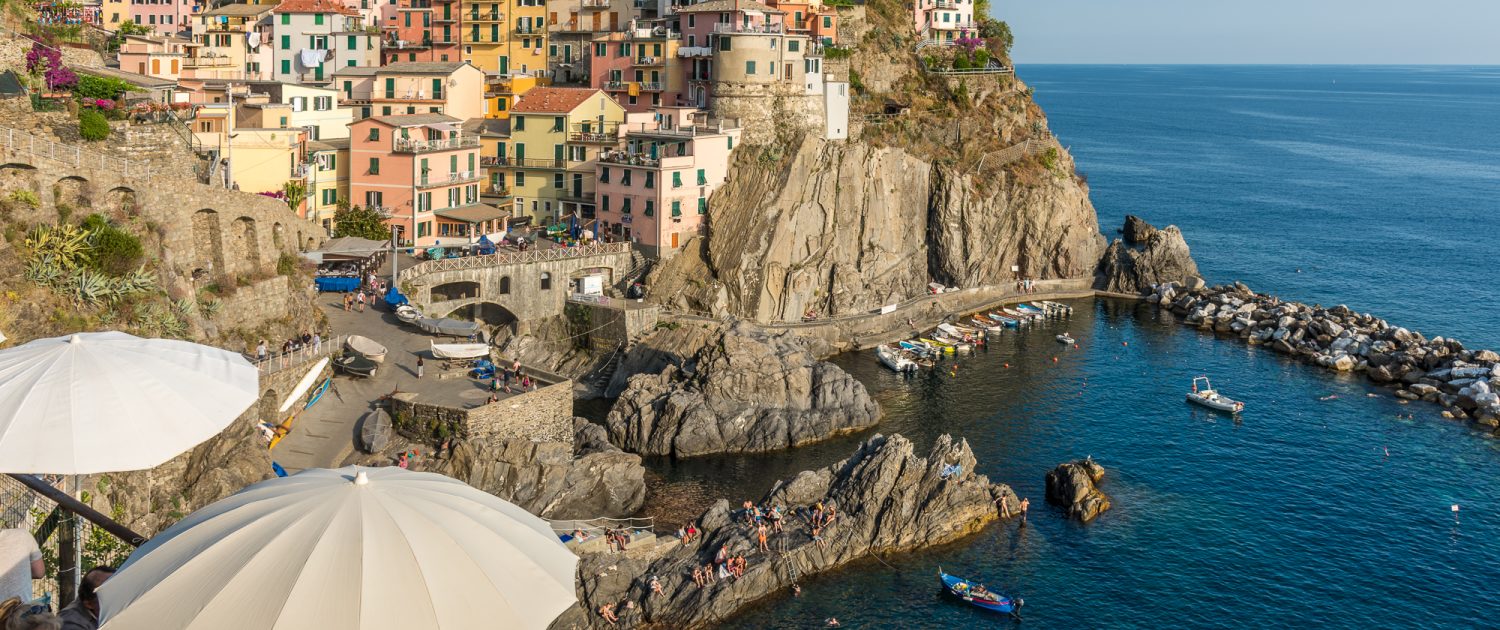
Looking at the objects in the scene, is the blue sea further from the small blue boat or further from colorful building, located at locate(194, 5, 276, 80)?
colorful building, located at locate(194, 5, 276, 80)

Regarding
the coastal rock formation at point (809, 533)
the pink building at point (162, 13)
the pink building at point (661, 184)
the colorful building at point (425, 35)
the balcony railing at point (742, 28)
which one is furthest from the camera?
the pink building at point (162, 13)

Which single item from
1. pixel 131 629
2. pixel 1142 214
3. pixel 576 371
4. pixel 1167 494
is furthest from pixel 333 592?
pixel 1142 214

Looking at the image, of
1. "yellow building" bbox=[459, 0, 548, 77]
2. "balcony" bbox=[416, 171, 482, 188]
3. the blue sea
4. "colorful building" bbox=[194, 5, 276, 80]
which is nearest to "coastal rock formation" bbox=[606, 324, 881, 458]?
the blue sea

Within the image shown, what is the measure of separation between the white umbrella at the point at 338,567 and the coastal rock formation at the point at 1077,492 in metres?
39.3

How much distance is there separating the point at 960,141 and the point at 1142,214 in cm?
4280

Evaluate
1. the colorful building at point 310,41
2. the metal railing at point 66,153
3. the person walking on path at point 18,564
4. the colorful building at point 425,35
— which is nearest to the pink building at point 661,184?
the colorful building at point 425,35

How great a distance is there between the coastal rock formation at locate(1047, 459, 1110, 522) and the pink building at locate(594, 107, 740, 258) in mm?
29216

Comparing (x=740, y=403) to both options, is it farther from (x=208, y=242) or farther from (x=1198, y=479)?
(x=208, y=242)

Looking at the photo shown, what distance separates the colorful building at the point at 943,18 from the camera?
102 m

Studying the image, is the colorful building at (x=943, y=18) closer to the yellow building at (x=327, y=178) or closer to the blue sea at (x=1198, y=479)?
the blue sea at (x=1198, y=479)

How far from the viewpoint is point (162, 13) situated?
4407 inches

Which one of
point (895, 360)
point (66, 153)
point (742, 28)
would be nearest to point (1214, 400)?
point (895, 360)

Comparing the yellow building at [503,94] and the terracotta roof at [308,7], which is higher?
the terracotta roof at [308,7]

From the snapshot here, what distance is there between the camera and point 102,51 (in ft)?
253
